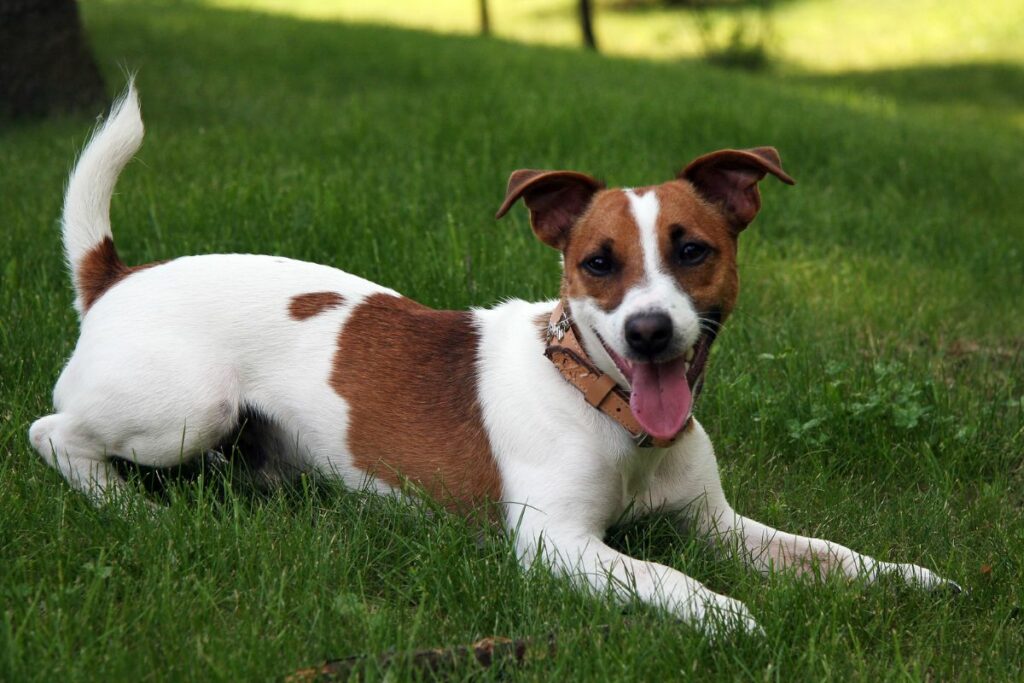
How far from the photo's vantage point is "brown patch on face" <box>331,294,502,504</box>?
3.82 meters

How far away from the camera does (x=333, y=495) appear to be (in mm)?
3934

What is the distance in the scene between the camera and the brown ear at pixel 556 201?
383cm

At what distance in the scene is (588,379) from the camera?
11.9ft

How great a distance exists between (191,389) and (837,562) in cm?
208

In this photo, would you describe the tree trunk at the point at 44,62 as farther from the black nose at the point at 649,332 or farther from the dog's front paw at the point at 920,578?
the dog's front paw at the point at 920,578

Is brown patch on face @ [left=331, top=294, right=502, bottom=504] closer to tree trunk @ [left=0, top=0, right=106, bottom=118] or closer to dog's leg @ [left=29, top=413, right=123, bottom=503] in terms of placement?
dog's leg @ [left=29, top=413, right=123, bottom=503]

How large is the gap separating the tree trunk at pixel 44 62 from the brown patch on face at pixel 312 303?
606cm

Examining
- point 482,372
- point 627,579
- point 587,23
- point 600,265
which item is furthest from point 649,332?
point 587,23

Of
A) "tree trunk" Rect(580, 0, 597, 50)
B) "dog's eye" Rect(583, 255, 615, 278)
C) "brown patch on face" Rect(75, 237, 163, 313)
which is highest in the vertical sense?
"dog's eye" Rect(583, 255, 615, 278)

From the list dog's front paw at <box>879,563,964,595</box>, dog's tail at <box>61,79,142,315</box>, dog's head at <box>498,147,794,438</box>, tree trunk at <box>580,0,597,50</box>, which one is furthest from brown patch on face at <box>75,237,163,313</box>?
tree trunk at <box>580,0,597,50</box>

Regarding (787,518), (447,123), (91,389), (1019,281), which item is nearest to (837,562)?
(787,518)

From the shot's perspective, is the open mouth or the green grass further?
the open mouth

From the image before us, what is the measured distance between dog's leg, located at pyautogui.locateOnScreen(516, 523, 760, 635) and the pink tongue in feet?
1.24

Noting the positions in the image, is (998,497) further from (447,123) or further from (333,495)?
(447,123)
